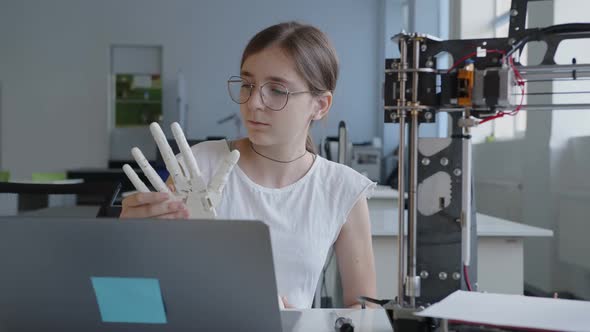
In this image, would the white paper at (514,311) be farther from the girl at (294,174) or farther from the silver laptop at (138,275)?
the girl at (294,174)

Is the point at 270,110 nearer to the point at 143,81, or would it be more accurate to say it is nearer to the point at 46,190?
the point at 46,190

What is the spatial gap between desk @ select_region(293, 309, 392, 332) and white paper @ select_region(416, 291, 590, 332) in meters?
0.13

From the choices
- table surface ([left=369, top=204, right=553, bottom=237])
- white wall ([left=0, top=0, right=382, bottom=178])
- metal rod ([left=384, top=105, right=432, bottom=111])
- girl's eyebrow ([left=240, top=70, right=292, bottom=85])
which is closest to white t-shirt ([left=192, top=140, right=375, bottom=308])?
girl's eyebrow ([left=240, top=70, right=292, bottom=85])

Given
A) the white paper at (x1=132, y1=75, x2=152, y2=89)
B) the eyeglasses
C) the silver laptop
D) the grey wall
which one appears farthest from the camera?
the white paper at (x1=132, y1=75, x2=152, y2=89)

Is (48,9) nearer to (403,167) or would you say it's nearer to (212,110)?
(212,110)

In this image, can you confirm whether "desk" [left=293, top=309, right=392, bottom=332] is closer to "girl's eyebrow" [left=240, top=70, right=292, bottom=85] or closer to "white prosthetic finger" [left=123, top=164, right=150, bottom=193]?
"white prosthetic finger" [left=123, top=164, right=150, bottom=193]

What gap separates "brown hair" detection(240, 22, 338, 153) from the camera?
1427mm

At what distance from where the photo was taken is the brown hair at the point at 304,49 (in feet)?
4.68

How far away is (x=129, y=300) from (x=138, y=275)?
0.14 feet

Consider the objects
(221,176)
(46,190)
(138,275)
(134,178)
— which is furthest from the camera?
(46,190)

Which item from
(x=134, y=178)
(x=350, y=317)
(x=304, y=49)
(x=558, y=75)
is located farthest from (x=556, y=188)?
(x=134, y=178)

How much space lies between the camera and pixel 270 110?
136cm

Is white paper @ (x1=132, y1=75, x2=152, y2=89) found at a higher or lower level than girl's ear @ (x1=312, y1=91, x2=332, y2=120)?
higher

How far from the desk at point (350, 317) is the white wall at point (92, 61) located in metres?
7.23
